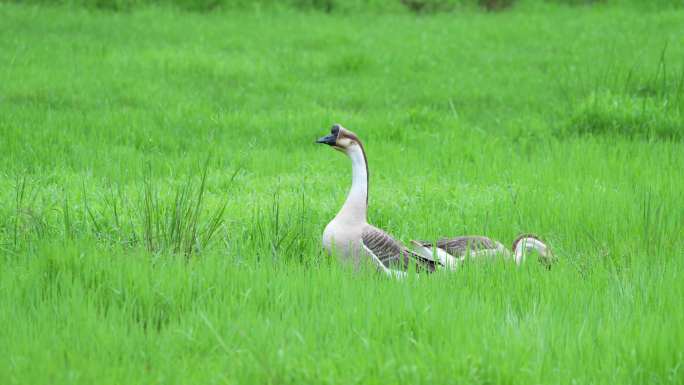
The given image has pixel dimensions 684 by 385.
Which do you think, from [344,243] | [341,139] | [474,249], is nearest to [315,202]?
[341,139]

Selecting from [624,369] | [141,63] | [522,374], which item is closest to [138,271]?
[522,374]

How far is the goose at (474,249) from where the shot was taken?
18.5 ft

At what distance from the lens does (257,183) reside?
8.13m

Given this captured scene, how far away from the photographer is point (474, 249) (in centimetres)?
586

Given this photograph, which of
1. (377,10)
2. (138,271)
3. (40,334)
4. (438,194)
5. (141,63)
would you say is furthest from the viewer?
(377,10)

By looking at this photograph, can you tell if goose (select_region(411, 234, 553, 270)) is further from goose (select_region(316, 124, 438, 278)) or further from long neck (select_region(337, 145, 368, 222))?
long neck (select_region(337, 145, 368, 222))

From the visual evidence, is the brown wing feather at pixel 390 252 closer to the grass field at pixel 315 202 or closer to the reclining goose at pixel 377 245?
the reclining goose at pixel 377 245

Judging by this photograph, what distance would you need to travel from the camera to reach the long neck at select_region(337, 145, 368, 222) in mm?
5844

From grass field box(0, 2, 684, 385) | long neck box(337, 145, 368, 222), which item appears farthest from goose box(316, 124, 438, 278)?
grass field box(0, 2, 684, 385)

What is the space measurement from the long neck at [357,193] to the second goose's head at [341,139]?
0.6 inches

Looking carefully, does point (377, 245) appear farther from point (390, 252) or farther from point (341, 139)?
point (341, 139)

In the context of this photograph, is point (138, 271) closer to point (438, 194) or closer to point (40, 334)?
point (40, 334)

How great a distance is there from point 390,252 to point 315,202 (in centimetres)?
179

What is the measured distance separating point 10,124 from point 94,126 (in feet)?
3.11
